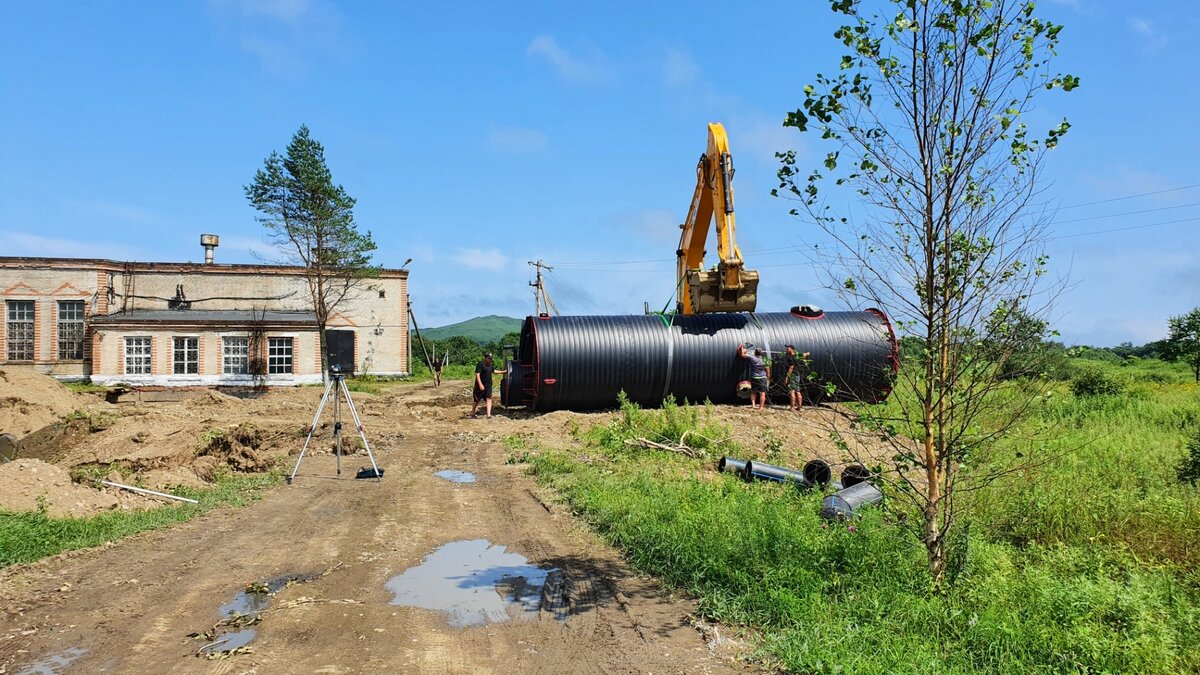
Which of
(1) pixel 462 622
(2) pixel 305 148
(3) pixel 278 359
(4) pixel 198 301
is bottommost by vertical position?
(1) pixel 462 622

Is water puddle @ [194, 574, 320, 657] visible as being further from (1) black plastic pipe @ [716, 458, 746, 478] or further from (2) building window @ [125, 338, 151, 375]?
(2) building window @ [125, 338, 151, 375]

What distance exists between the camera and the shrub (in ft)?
67.9

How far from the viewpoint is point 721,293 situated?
18.0 metres

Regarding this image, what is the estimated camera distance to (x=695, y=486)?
30.4ft

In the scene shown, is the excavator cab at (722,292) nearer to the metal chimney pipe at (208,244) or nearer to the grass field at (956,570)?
the grass field at (956,570)

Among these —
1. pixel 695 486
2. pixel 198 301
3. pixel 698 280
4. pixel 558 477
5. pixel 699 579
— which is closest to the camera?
pixel 699 579

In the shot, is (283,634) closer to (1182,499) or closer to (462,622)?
(462,622)

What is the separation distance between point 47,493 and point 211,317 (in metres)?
29.2

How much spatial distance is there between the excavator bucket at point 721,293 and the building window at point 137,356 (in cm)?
2641

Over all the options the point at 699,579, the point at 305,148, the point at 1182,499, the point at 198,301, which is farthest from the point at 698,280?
the point at 198,301

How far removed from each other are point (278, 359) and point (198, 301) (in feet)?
18.1

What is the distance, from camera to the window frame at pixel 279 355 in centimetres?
3441

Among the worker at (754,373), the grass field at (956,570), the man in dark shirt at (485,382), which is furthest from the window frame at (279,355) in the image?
the grass field at (956,570)

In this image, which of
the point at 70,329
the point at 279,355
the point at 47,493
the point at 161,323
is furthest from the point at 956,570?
the point at 70,329
